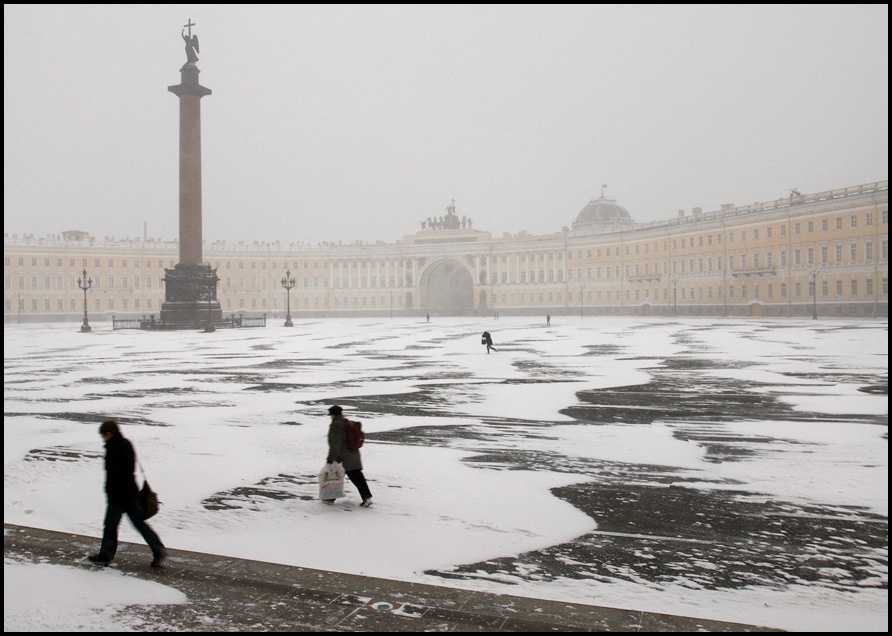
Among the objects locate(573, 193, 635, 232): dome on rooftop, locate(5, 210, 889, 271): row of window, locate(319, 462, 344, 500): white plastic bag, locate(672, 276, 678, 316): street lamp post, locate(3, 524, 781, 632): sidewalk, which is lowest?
locate(3, 524, 781, 632): sidewalk

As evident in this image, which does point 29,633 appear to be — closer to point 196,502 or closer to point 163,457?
point 196,502

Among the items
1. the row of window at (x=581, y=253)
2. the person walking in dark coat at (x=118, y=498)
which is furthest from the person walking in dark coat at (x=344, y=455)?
the row of window at (x=581, y=253)

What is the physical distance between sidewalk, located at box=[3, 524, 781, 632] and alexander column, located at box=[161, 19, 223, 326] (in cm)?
4715

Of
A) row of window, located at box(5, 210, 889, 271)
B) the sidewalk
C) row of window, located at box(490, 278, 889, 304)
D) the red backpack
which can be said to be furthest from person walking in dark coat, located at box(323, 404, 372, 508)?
row of window, located at box(5, 210, 889, 271)

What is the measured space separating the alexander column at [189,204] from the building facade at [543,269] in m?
23.7

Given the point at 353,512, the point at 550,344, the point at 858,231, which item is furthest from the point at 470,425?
the point at 858,231

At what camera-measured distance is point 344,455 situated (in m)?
9.05

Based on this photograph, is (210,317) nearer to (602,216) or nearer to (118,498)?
(118,498)

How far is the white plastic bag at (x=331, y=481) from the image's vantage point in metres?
9.03

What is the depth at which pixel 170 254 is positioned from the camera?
4749 inches

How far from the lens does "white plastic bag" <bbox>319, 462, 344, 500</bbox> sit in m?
9.03

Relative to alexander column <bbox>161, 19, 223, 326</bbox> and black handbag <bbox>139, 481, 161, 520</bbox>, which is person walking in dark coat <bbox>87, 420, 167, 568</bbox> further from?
alexander column <bbox>161, 19, 223, 326</bbox>

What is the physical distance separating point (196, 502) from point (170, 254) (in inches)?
4657

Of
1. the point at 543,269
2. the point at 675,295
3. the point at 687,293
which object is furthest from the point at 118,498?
the point at 543,269
